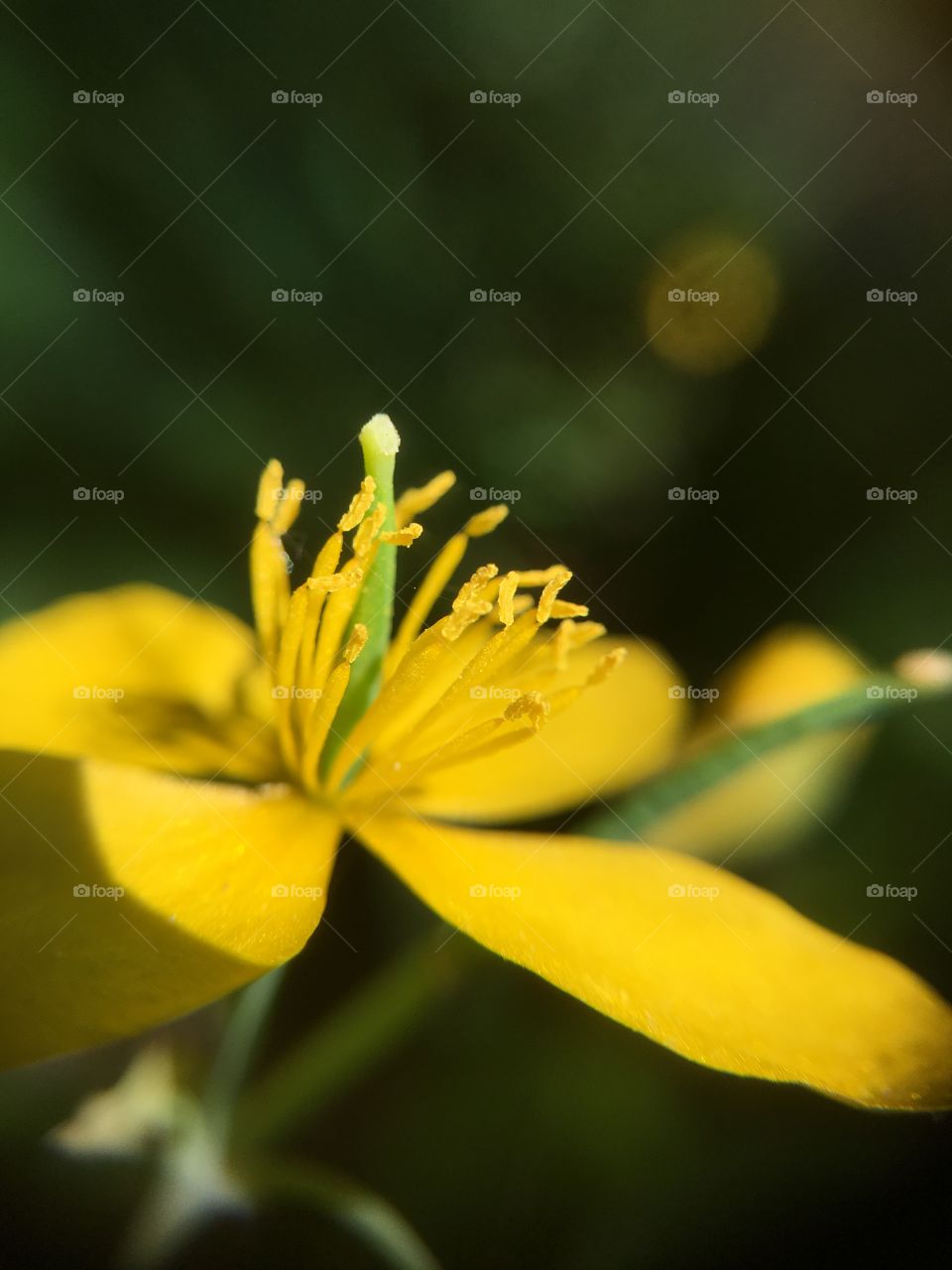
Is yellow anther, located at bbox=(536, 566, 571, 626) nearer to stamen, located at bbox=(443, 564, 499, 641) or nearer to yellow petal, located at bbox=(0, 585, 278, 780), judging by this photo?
stamen, located at bbox=(443, 564, 499, 641)

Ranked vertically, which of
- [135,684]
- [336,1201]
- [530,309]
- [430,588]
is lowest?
[336,1201]

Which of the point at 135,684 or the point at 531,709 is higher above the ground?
the point at 531,709

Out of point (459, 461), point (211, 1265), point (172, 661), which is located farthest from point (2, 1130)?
point (459, 461)

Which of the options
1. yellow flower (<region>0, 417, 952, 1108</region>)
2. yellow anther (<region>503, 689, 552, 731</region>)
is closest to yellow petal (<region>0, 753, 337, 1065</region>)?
yellow flower (<region>0, 417, 952, 1108</region>)

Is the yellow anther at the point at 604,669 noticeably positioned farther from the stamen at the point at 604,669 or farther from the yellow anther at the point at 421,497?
the yellow anther at the point at 421,497

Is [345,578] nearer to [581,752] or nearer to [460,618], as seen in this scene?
[460,618]

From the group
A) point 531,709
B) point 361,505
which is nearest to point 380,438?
point 361,505

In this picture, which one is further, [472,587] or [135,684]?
[135,684]
